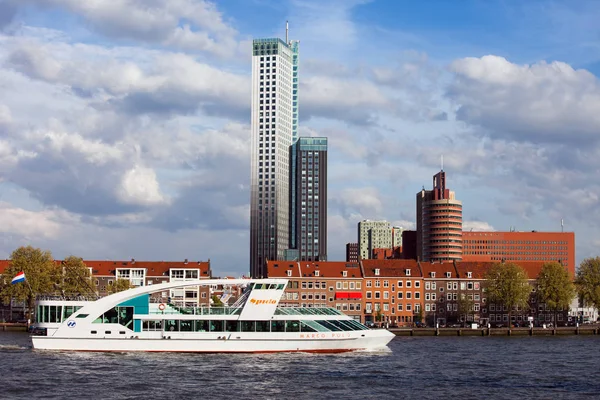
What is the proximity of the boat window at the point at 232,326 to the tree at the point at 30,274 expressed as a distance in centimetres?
6226

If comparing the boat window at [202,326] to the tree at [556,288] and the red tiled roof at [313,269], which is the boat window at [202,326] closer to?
the red tiled roof at [313,269]

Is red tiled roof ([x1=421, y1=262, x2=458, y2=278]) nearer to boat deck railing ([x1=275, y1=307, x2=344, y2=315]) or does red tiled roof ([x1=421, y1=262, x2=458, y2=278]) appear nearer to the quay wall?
the quay wall

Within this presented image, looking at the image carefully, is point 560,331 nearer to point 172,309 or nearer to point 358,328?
point 358,328

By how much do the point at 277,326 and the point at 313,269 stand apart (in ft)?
245

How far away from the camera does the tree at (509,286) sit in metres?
140

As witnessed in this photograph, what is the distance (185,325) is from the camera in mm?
79000

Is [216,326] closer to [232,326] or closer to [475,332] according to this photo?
[232,326]

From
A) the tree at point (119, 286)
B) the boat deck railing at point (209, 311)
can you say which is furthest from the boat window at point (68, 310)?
the tree at point (119, 286)

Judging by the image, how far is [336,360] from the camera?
240ft

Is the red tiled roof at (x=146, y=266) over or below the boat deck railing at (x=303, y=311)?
over

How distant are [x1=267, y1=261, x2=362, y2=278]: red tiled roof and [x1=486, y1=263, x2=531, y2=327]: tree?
77.5 ft

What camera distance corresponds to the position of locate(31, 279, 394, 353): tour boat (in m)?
77.4

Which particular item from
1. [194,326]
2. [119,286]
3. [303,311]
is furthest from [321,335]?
[119,286]

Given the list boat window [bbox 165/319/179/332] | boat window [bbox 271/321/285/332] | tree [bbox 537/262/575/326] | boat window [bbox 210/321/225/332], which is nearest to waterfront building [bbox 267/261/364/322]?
tree [bbox 537/262/575/326]
